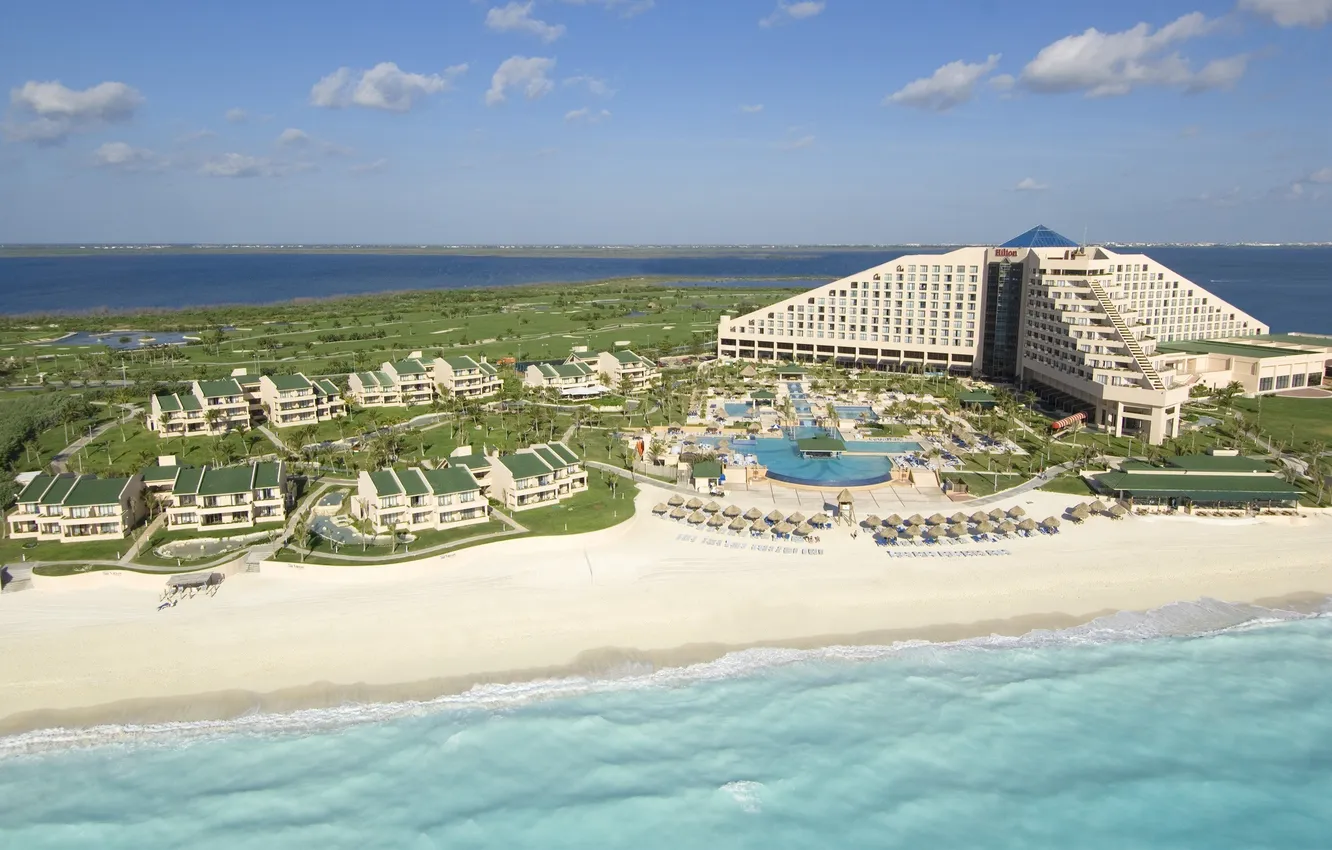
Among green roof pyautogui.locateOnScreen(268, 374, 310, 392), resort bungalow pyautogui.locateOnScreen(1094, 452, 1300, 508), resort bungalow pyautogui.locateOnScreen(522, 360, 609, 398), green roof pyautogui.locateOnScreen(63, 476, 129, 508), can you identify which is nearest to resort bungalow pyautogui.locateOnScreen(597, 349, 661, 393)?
resort bungalow pyautogui.locateOnScreen(522, 360, 609, 398)

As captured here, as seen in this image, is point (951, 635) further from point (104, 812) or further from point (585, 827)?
point (104, 812)

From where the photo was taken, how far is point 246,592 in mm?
38500

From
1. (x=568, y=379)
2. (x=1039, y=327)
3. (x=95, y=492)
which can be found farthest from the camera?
(x=568, y=379)

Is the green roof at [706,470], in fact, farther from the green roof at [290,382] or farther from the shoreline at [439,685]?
the green roof at [290,382]

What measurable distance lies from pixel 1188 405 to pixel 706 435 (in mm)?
43951

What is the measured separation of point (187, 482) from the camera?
4703 cm

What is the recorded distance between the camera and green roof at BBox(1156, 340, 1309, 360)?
3268 inches

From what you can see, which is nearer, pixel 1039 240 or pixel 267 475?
pixel 267 475

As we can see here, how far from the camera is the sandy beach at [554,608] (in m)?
32.6

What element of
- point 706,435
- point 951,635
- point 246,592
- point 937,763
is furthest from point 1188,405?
point 246,592

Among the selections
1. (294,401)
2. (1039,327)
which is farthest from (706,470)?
(1039,327)

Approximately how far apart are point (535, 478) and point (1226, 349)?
245 ft

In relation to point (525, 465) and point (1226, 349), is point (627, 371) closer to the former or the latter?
point (525, 465)

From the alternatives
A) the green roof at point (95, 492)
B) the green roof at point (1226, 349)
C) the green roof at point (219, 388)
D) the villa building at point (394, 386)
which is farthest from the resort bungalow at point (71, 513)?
the green roof at point (1226, 349)
